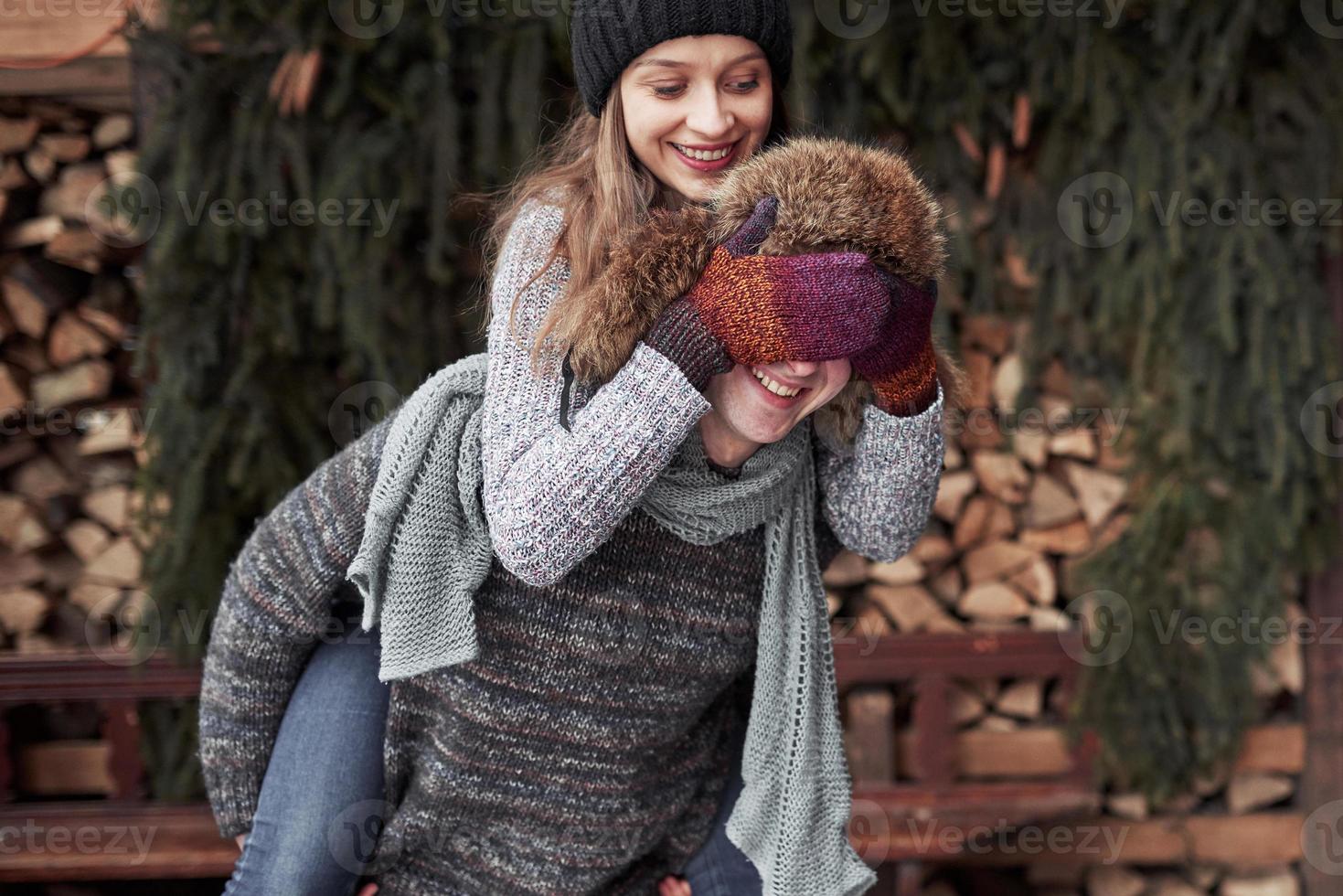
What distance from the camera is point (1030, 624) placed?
276cm

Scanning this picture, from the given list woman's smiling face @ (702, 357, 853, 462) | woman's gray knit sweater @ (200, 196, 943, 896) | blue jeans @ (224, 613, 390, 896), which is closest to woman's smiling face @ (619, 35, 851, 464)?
woman's smiling face @ (702, 357, 853, 462)

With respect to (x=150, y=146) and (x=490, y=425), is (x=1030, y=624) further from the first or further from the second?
(x=150, y=146)

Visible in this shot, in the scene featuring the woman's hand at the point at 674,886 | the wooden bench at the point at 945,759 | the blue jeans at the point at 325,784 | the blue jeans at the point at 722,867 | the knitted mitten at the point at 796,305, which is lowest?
the wooden bench at the point at 945,759

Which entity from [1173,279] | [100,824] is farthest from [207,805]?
[1173,279]

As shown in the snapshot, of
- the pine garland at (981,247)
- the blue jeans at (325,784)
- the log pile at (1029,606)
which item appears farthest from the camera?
the log pile at (1029,606)

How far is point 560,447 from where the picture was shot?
3.54 ft

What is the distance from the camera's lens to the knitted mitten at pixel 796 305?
104 cm

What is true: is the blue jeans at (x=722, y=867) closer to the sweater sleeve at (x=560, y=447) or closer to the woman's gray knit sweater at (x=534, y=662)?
the woman's gray knit sweater at (x=534, y=662)

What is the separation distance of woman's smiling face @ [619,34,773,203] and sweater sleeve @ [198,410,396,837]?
16.3 inches

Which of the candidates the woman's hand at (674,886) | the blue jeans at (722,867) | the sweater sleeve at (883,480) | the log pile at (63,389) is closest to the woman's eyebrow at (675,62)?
the sweater sleeve at (883,480)

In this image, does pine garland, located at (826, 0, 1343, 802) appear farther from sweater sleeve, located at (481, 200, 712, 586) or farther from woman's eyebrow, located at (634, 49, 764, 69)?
sweater sleeve, located at (481, 200, 712, 586)

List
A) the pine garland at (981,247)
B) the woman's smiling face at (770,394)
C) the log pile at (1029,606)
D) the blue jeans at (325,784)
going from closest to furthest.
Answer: the woman's smiling face at (770,394), the blue jeans at (325,784), the pine garland at (981,247), the log pile at (1029,606)

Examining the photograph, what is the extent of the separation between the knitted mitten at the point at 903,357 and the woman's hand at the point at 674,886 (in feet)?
2.19

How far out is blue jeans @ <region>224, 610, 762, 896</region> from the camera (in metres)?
1.29
